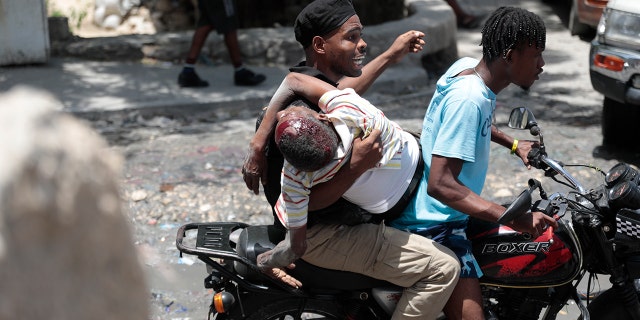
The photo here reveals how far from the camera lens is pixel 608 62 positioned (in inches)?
246

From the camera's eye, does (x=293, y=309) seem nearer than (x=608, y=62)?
Yes

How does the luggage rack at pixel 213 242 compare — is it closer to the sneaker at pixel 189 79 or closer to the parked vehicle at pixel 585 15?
the sneaker at pixel 189 79

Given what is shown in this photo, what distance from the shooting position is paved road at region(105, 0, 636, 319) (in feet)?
15.0

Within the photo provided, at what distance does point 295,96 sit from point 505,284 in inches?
42.9

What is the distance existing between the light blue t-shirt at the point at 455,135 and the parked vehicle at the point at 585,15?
702cm

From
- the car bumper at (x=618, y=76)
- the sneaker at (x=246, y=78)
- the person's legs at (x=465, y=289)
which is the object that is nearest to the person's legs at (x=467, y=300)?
the person's legs at (x=465, y=289)

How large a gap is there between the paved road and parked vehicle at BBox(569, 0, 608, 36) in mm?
1387

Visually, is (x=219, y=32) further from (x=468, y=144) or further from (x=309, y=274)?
(x=468, y=144)

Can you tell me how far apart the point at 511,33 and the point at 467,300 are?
37.9 inches

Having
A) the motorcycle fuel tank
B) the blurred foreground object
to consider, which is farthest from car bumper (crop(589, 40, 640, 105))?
the blurred foreground object

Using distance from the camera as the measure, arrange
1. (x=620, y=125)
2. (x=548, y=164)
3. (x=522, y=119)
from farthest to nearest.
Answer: (x=620, y=125) < (x=522, y=119) < (x=548, y=164)

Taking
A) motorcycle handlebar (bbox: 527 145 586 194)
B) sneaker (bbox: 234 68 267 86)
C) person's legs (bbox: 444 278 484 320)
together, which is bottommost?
sneaker (bbox: 234 68 267 86)

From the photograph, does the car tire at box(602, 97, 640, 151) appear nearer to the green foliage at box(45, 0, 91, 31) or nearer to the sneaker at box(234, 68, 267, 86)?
the sneaker at box(234, 68, 267, 86)

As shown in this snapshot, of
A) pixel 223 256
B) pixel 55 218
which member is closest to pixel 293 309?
pixel 223 256
